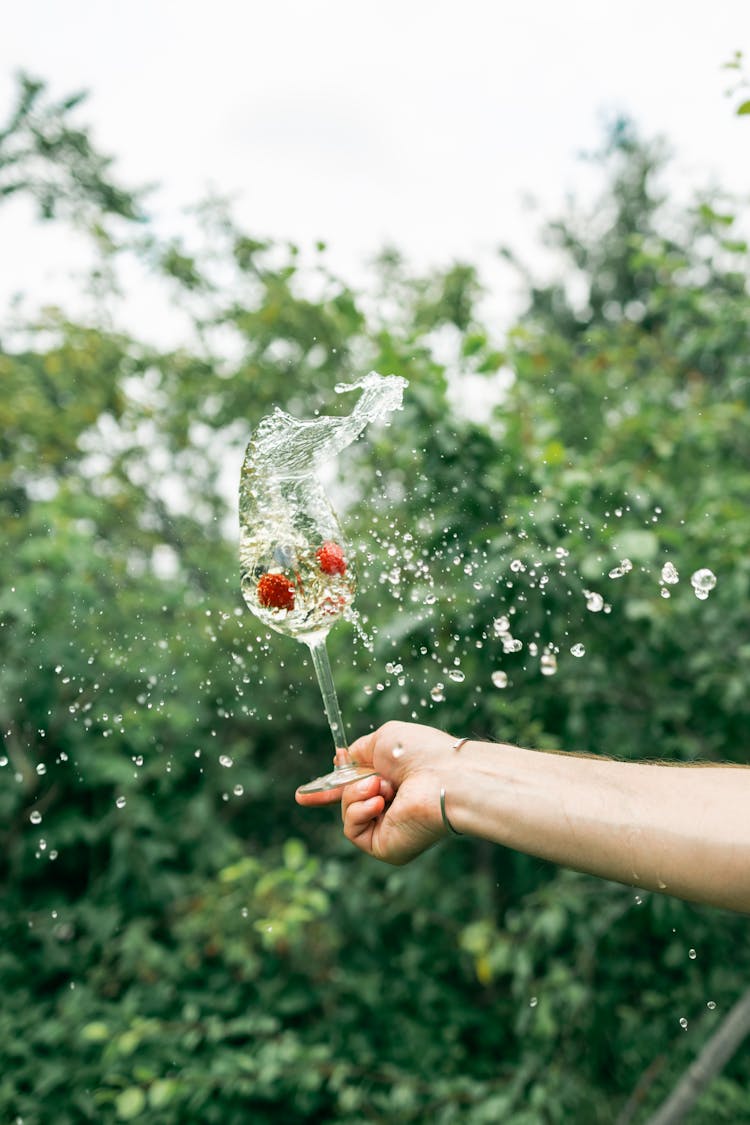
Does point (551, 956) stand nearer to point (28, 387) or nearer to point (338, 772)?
point (338, 772)

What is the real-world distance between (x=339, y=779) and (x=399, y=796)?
0.11 meters

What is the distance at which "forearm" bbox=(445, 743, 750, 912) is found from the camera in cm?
109

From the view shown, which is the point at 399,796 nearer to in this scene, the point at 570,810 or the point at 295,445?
the point at 570,810

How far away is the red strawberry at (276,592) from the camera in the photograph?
1.50 meters

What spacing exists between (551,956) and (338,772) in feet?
5.63

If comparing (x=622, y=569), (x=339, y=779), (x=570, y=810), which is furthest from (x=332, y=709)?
(x=622, y=569)

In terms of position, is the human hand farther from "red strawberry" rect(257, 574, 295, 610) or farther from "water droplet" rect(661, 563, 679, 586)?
"water droplet" rect(661, 563, 679, 586)

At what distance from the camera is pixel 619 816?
1.17 metres

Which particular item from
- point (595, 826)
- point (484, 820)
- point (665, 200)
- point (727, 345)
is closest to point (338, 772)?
point (484, 820)

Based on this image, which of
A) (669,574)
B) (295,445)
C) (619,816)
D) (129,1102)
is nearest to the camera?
(619,816)

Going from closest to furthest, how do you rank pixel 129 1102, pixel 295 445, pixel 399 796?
pixel 399 796 → pixel 295 445 → pixel 129 1102

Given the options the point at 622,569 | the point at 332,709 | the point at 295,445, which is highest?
the point at 295,445

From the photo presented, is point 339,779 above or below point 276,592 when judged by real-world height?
below

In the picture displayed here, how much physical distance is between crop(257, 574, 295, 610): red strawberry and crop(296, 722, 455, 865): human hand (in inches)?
11.3
